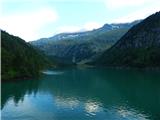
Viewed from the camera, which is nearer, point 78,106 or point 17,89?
point 78,106

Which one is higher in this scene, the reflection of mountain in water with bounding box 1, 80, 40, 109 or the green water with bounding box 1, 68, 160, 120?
the reflection of mountain in water with bounding box 1, 80, 40, 109

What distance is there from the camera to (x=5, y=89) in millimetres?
157125

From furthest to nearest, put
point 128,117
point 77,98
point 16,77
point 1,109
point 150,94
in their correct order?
point 16,77
point 150,94
point 77,98
point 1,109
point 128,117

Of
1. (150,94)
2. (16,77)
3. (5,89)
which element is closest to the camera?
(150,94)

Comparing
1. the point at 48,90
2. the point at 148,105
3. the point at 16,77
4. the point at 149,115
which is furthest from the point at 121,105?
the point at 16,77

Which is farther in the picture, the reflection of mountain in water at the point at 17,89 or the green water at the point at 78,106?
the reflection of mountain in water at the point at 17,89

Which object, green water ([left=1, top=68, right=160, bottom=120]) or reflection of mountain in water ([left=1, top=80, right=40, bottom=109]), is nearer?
green water ([left=1, top=68, right=160, bottom=120])

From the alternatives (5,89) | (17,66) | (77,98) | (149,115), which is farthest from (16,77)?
(149,115)

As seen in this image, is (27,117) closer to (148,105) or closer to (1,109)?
(1,109)

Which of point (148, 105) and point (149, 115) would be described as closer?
point (149, 115)

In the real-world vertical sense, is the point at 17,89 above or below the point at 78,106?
above

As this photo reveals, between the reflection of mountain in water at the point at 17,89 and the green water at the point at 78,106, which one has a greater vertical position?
the reflection of mountain in water at the point at 17,89

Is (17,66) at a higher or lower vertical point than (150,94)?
higher

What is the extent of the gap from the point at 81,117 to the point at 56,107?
2030 cm
